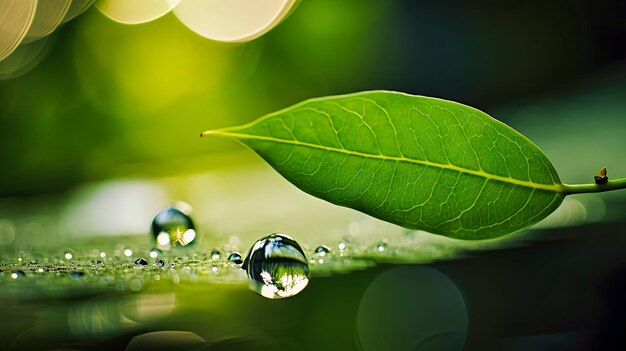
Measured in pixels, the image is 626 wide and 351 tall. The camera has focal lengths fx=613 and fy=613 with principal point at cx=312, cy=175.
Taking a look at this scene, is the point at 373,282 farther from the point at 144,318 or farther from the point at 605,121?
the point at 605,121

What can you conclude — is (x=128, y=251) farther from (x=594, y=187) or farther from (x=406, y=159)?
(x=594, y=187)

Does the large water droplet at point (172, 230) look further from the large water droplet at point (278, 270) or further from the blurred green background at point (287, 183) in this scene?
the large water droplet at point (278, 270)

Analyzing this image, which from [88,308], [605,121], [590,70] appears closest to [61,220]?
[88,308]

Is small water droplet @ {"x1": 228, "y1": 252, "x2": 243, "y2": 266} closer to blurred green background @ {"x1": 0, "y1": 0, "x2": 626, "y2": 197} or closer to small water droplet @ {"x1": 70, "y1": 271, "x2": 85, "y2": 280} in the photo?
small water droplet @ {"x1": 70, "y1": 271, "x2": 85, "y2": 280}

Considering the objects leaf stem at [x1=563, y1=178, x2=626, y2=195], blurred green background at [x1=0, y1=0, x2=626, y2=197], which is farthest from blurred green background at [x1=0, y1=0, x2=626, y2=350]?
leaf stem at [x1=563, y1=178, x2=626, y2=195]

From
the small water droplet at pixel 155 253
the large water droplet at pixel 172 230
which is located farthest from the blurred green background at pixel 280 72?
the small water droplet at pixel 155 253

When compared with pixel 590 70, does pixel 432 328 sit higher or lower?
lower
